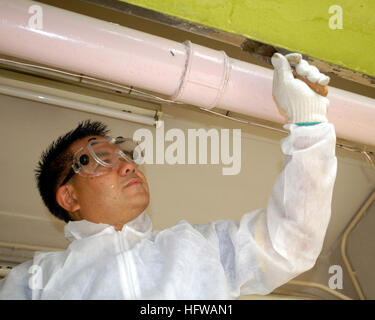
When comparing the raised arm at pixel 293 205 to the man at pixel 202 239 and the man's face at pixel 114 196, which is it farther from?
the man's face at pixel 114 196

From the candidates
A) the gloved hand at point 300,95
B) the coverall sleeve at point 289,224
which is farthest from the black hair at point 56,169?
the gloved hand at point 300,95

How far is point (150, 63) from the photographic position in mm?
1135

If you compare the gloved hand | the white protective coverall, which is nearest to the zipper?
the white protective coverall

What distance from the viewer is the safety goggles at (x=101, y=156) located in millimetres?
1351

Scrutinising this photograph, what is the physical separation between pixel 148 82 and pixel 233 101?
287 millimetres

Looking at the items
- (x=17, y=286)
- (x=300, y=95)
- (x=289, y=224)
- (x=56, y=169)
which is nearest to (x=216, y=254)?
(x=289, y=224)

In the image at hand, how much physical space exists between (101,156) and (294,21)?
2.74 feet

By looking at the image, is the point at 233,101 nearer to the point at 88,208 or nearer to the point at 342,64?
the point at 342,64

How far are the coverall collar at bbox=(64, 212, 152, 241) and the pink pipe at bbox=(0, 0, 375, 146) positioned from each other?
464 millimetres

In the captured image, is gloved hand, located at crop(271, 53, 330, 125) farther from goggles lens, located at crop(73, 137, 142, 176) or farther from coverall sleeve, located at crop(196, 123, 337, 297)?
goggles lens, located at crop(73, 137, 142, 176)

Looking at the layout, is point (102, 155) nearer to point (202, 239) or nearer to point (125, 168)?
point (125, 168)

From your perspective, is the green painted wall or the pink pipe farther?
the green painted wall

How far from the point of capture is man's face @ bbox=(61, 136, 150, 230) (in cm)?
130

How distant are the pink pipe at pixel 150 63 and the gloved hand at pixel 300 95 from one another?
0.13m
